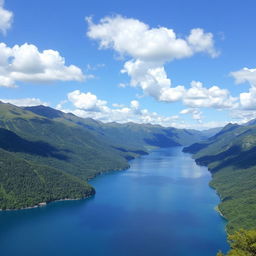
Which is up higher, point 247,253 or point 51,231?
point 247,253

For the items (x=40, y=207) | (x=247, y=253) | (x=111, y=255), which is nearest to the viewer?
(x=247, y=253)

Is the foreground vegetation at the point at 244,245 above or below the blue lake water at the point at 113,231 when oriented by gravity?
above

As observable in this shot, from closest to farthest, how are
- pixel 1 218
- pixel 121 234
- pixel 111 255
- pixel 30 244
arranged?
pixel 111 255 → pixel 30 244 → pixel 121 234 → pixel 1 218

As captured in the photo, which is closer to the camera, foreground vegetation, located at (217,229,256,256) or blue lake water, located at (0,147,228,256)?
foreground vegetation, located at (217,229,256,256)

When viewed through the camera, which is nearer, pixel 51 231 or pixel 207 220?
pixel 51 231

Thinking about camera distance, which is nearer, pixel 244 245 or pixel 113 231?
pixel 244 245

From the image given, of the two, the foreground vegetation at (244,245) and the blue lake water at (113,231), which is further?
the blue lake water at (113,231)

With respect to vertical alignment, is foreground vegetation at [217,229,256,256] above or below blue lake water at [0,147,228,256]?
above

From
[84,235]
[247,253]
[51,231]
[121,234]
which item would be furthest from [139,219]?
[247,253]

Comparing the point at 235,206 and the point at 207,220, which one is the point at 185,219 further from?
the point at 235,206

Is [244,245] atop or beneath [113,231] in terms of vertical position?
atop
